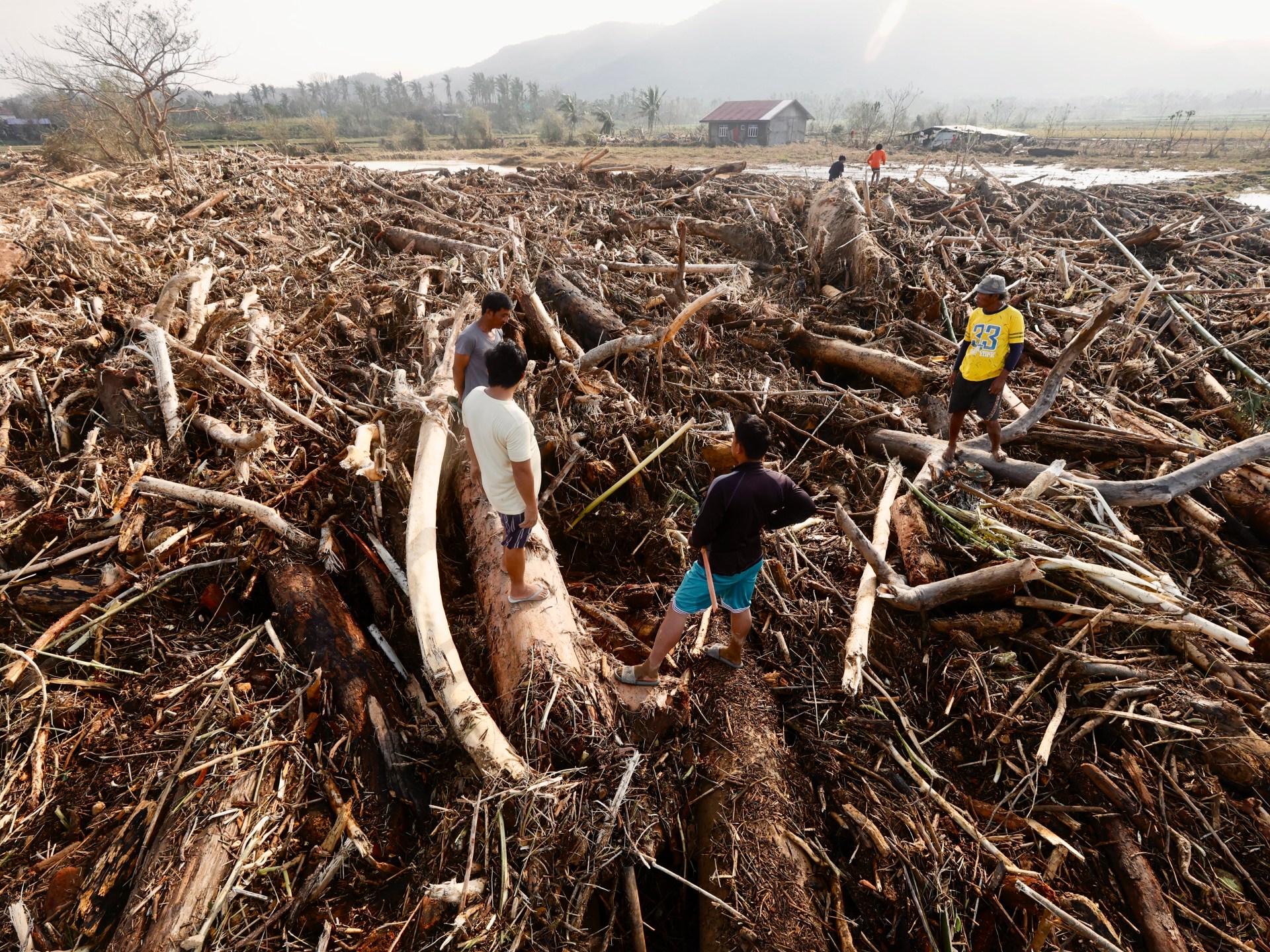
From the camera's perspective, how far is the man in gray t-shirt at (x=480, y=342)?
3.77 m

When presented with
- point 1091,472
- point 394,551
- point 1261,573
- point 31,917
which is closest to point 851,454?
point 1091,472

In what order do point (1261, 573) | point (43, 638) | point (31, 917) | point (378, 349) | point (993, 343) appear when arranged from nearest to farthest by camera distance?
point (31, 917)
point (43, 638)
point (1261, 573)
point (993, 343)
point (378, 349)

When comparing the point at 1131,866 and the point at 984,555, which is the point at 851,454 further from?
the point at 1131,866

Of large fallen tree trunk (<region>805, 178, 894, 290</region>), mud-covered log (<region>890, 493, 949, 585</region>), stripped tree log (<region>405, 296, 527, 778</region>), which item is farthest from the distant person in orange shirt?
stripped tree log (<region>405, 296, 527, 778</region>)

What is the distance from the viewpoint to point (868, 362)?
19.2ft

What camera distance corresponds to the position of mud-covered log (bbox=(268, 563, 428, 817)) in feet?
9.11

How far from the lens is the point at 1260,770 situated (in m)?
2.65

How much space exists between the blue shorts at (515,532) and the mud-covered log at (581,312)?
3.05 m

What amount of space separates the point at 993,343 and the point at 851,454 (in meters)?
1.34

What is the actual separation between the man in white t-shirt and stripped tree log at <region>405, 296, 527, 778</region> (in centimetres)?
45

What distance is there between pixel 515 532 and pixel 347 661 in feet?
3.78

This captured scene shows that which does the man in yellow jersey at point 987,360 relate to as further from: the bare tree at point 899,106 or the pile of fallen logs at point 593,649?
the bare tree at point 899,106

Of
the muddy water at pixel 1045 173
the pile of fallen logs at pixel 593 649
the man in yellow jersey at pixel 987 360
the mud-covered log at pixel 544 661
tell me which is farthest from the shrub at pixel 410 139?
the mud-covered log at pixel 544 661

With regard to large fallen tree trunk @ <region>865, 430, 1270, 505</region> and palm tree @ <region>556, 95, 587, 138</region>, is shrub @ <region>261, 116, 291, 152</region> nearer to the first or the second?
palm tree @ <region>556, 95, 587, 138</region>
